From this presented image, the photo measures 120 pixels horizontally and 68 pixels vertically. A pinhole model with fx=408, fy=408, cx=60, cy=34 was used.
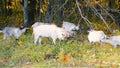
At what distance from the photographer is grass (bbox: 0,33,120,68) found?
1027 centimetres

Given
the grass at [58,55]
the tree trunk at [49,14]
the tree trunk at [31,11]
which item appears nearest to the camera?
the grass at [58,55]

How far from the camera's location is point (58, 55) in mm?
10906

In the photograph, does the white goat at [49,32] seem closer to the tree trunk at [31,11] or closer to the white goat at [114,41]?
the white goat at [114,41]

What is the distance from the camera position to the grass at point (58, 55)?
10.3 meters

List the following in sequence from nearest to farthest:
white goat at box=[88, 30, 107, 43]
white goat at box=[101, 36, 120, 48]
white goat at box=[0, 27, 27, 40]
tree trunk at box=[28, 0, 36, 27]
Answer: white goat at box=[101, 36, 120, 48] → white goat at box=[88, 30, 107, 43] → white goat at box=[0, 27, 27, 40] → tree trunk at box=[28, 0, 36, 27]

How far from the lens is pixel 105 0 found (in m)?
19.1

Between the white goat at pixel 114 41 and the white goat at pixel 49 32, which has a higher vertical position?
the white goat at pixel 49 32

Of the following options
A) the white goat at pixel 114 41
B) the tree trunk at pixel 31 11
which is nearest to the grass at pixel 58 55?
the white goat at pixel 114 41

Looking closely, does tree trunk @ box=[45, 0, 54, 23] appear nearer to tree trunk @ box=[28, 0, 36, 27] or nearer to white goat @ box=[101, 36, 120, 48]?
tree trunk @ box=[28, 0, 36, 27]

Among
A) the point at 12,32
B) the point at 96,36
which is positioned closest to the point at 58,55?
the point at 96,36

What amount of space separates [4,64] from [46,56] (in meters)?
1.22

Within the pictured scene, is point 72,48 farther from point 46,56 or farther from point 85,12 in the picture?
point 85,12

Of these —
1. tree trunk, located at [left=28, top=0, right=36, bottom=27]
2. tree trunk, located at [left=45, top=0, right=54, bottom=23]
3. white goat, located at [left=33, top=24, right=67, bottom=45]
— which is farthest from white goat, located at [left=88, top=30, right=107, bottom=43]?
tree trunk, located at [left=28, top=0, right=36, bottom=27]

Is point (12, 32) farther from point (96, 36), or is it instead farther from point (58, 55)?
point (58, 55)
